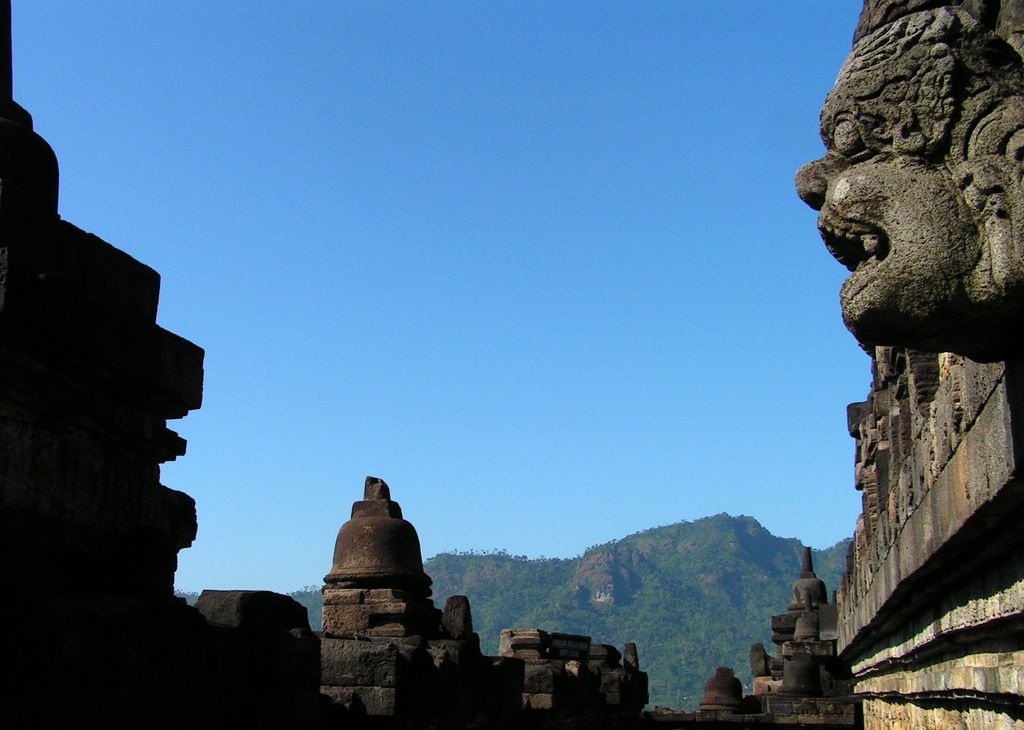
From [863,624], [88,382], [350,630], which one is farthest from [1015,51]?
[350,630]

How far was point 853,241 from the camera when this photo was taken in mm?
2658

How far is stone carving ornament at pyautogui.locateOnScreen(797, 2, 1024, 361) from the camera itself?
2439mm

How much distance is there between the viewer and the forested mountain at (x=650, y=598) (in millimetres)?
138250

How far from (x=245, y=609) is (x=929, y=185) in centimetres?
346

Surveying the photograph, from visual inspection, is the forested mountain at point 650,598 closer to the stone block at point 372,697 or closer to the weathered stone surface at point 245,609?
the stone block at point 372,697

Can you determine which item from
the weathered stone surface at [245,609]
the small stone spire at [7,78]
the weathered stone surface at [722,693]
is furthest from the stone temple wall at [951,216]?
the weathered stone surface at [722,693]

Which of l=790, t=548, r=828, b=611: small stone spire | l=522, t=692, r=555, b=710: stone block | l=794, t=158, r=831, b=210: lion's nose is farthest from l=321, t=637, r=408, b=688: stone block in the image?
l=790, t=548, r=828, b=611: small stone spire

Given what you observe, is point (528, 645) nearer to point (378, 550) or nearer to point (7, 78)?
point (378, 550)

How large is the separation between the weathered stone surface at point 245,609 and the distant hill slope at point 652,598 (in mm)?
116943

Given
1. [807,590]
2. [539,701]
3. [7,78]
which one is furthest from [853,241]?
[807,590]

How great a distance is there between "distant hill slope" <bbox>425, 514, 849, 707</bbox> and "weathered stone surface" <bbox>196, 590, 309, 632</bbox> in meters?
117

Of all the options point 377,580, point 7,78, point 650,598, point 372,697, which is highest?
point 650,598

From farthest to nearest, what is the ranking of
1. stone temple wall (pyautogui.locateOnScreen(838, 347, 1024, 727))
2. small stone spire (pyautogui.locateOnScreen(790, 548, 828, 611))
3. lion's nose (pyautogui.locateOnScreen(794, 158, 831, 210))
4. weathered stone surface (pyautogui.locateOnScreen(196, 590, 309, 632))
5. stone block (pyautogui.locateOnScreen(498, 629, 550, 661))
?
small stone spire (pyautogui.locateOnScreen(790, 548, 828, 611)) < stone block (pyautogui.locateOnScreen(498, 629, 550, 661)) < weathered stone surface (pyautogui.locateOnScreen(196, 590, 309, 632)) < stone temple wall (pyautogui.locateOnScreen(838, 347, 1024, 727)) < lion's nose (pyautogui.locateOnScreen(794, 158, 831, 210))

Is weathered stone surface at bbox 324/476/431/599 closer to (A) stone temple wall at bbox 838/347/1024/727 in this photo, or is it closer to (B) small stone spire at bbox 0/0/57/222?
(A) stone temple wall at bbox 838/347/1024/727
